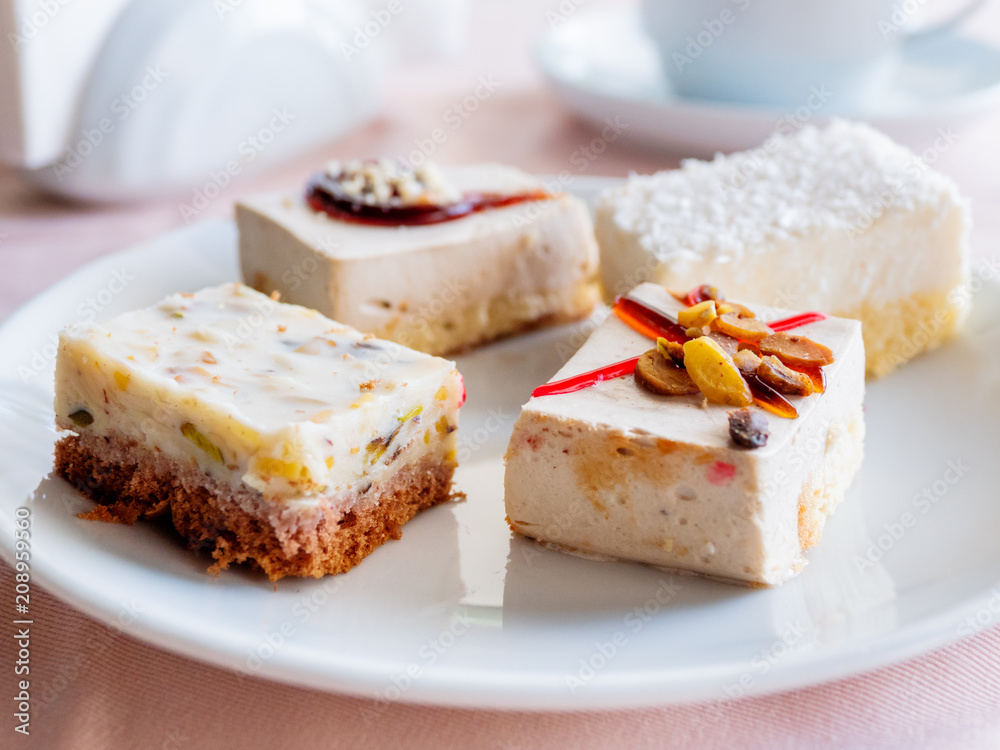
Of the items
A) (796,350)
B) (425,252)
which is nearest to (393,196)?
(425,252)

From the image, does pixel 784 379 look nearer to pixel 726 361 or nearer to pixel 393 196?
pixel 726 361

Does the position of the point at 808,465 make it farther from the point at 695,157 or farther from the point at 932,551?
the point at 695,157

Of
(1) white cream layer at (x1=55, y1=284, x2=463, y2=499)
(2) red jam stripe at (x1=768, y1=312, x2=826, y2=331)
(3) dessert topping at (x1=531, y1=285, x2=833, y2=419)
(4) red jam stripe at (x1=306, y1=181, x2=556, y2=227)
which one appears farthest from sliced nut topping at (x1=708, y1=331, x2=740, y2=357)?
(4) red jam stripe at (x1=306, y1=181, x2=556, y2=227)

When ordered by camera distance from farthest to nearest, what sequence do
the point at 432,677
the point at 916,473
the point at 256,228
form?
the point at 256,228 → the point at 916,473 → the point at 432,677

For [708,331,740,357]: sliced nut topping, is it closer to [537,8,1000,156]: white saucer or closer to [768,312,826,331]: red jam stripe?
[768,312,826,331]: red jam stripe

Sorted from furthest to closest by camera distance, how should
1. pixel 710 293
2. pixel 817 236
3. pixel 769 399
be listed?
pixel 817 236 → pixel 710 293 → pixel 769 399

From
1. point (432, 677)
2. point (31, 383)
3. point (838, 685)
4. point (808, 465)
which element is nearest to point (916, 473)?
point (808, 465)
